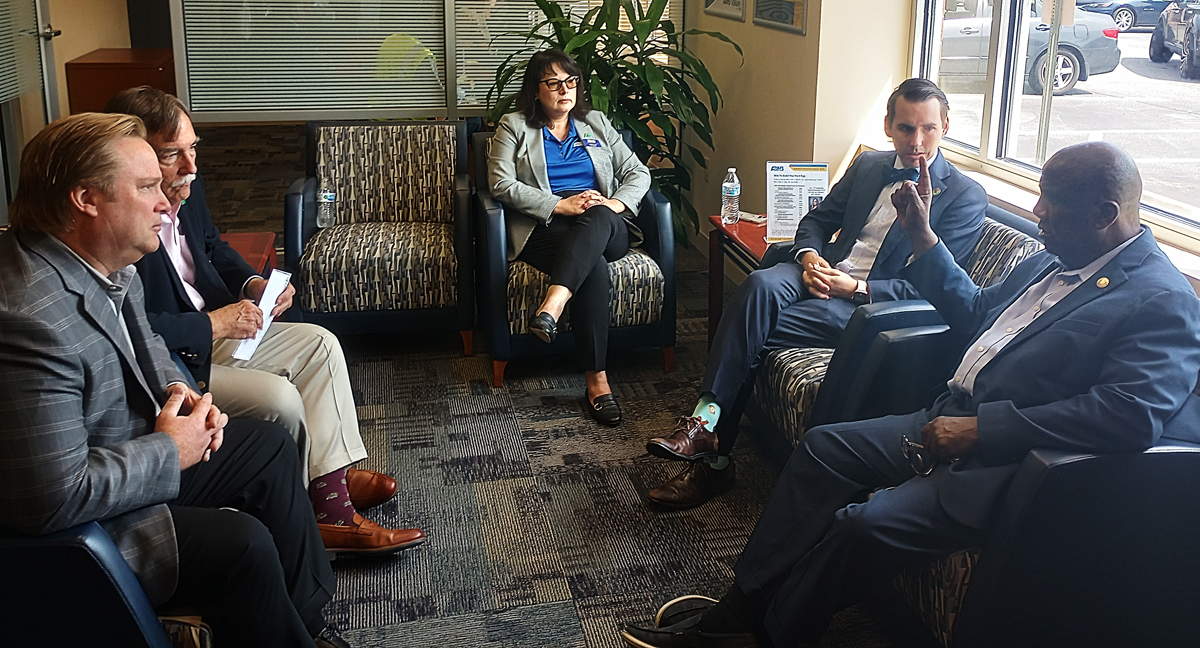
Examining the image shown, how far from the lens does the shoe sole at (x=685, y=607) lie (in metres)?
2.24

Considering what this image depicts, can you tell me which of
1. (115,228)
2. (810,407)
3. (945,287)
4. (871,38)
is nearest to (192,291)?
(115,228)

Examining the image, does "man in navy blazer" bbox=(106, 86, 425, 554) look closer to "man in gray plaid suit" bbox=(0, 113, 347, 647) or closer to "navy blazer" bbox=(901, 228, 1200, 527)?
"man in gray plaid suit" bbox=(0, 113, 347, 647)

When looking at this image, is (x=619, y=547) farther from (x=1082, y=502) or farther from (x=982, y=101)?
(x=982, y=101)

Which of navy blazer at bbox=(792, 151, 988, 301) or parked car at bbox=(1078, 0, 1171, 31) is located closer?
parked car at bbox=(1078, 0, 1171, 31)

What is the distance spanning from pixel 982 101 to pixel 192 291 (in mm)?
2603

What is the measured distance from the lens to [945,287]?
2322 millimetres

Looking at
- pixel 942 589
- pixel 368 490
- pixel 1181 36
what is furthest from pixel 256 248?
pixel 1181 36

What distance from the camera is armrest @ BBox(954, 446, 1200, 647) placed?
1.68m

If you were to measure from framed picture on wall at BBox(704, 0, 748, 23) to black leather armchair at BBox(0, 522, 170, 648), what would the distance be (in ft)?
12.1

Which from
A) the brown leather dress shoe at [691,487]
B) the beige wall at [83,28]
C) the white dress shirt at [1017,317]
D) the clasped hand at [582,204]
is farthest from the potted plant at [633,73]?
the beige wall at [83,28]

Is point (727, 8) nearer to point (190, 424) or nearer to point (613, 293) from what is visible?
point (613, 293)

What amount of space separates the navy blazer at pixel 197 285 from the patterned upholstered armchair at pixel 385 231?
0.97 m

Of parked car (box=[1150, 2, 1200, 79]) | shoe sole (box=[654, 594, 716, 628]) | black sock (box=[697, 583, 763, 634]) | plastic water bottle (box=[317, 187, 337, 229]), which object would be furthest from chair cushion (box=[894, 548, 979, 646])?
plastic water bottle (box=[317, 187, 337, 229])

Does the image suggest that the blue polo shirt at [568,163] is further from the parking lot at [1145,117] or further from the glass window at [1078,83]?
the parking lot at [1145,117]
